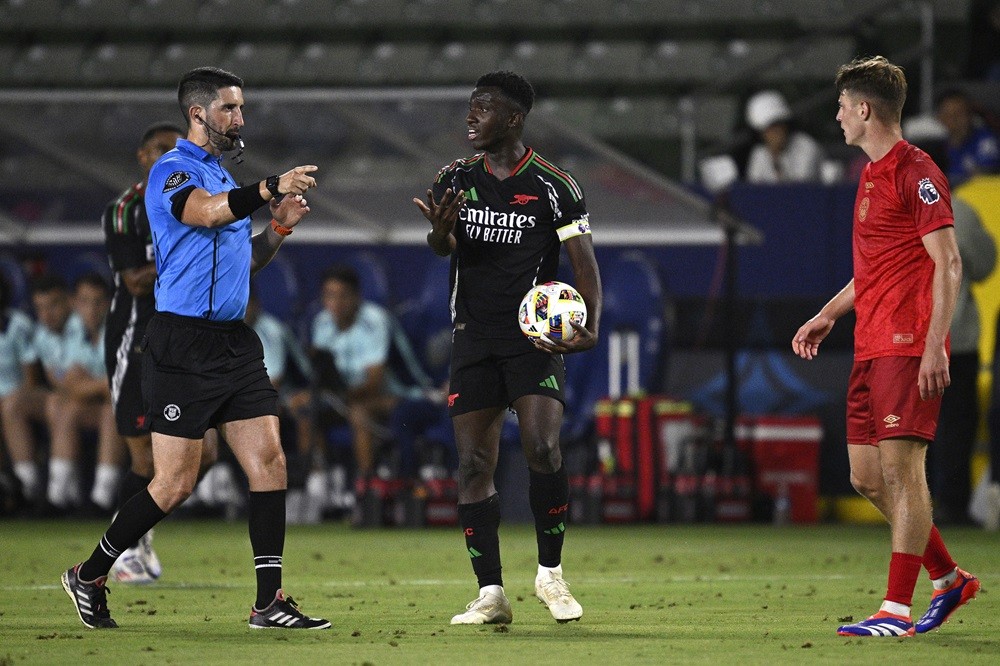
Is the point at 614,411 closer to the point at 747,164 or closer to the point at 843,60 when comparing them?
the point at 747,164

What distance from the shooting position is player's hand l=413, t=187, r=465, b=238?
6879 mm

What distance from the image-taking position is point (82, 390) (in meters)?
15.2

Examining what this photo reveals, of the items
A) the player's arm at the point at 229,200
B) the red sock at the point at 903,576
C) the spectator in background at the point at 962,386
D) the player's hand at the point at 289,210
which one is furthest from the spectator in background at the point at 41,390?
the red sock at the point at 903,576

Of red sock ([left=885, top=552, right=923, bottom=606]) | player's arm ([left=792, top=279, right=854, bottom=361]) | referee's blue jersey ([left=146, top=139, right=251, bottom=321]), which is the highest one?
referee's blue jersey ([left=146, top=139, right=251, bottom=321])

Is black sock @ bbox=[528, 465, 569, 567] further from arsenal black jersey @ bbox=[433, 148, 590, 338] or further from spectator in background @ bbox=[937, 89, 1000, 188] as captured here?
spectator in background @ bbox=[937, 89, 1000, 188]

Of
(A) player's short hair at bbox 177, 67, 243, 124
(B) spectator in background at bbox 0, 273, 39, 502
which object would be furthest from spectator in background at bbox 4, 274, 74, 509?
(A) player's short hair at bbox 177, 67, 243, 124

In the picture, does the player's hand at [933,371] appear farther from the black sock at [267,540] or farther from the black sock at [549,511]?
the black sock at [267,540]

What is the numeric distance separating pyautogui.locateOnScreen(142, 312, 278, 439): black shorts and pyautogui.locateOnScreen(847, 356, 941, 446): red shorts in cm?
234

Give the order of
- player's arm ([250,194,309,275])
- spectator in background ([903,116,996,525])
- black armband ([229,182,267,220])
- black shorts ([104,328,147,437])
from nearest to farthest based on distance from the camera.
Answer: black armband ([229,182,267,220]), player's arm ([250,194,309,275]), black shorts ([104,328,147,437]), spectator in background ([903,116,996,525])

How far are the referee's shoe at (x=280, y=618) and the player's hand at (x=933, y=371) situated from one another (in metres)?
2.48

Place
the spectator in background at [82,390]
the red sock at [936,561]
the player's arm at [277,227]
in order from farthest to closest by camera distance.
Answer: the spectator in background at [82,390] < the player's arm at [277,227] < the red sock at [936,561]

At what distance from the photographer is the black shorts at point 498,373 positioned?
7168mm

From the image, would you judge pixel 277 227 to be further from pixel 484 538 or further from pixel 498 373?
pixel 484 538

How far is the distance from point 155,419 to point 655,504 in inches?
325
